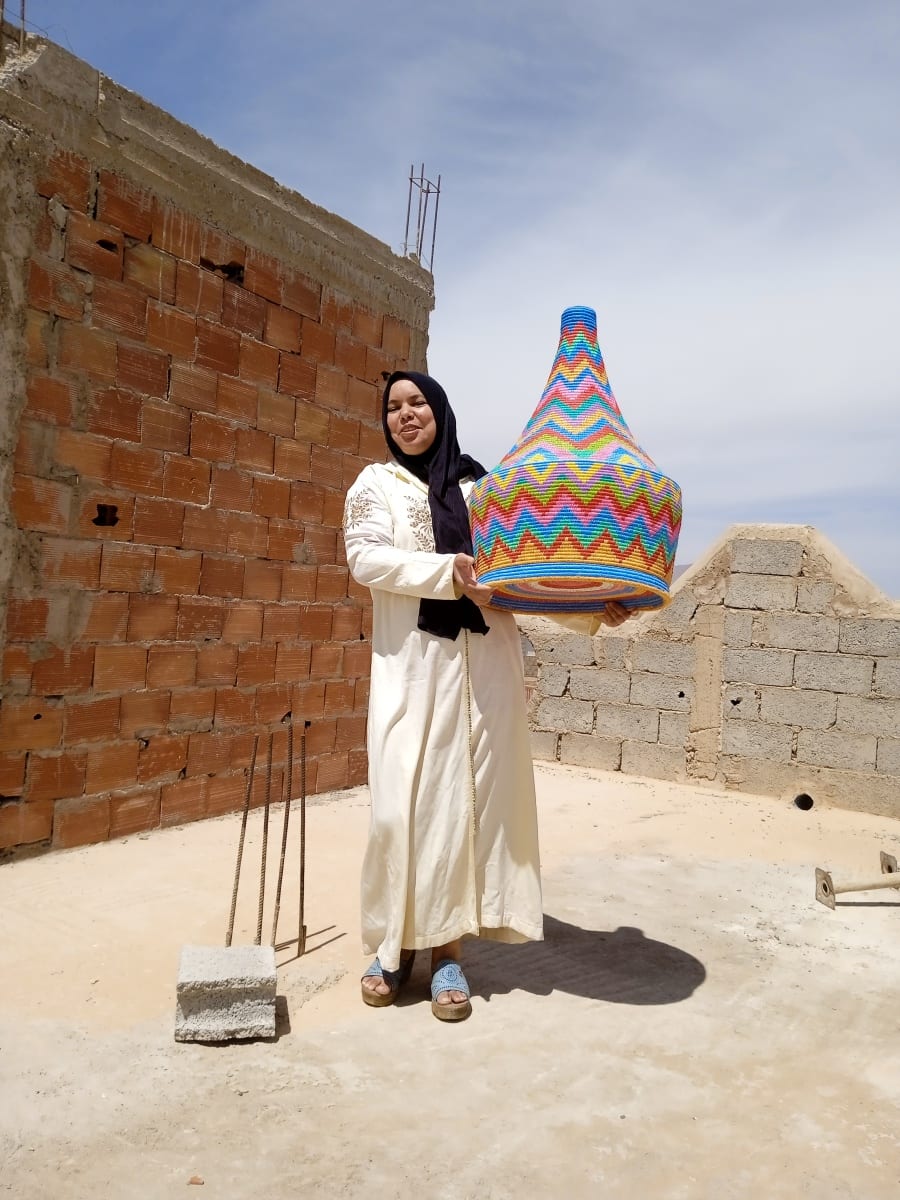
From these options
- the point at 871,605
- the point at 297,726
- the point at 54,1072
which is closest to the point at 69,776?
the point at 297,726

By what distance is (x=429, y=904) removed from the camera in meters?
2.83

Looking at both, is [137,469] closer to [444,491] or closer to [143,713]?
[143,713]

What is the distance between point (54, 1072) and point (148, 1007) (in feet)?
1.41

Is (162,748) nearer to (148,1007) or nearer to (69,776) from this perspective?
(69,776)

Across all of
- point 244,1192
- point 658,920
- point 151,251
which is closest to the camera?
point 244,1192

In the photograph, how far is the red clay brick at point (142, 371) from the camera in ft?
15.3

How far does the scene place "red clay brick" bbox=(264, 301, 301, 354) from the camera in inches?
220

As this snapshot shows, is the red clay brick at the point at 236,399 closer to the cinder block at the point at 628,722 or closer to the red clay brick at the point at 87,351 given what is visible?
the red clay brick at the point at 87,351

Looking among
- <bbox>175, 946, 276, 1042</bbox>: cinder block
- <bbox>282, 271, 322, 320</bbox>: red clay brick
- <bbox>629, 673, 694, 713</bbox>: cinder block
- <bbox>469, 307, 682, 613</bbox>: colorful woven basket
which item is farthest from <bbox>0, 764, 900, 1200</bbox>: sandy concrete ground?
<bbox>282, 271, 322, 320</bbox>: red clay brick

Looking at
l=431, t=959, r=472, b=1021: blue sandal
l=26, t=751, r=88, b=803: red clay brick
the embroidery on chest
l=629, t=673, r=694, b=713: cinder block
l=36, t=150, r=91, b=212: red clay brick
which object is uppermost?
l=36, t=150, r=91, b=212: red clay brick

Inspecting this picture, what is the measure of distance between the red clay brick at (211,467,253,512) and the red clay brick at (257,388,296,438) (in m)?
0.35

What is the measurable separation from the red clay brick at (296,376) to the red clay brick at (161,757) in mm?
2137

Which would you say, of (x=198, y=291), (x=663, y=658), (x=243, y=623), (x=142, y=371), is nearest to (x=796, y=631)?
→ (x=663, y=658)

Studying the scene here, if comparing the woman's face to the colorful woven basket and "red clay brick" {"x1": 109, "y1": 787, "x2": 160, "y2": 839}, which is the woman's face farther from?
"red clay brick" {"x1": 109, "y1": 787, "x2": 160, "y2": 839}
